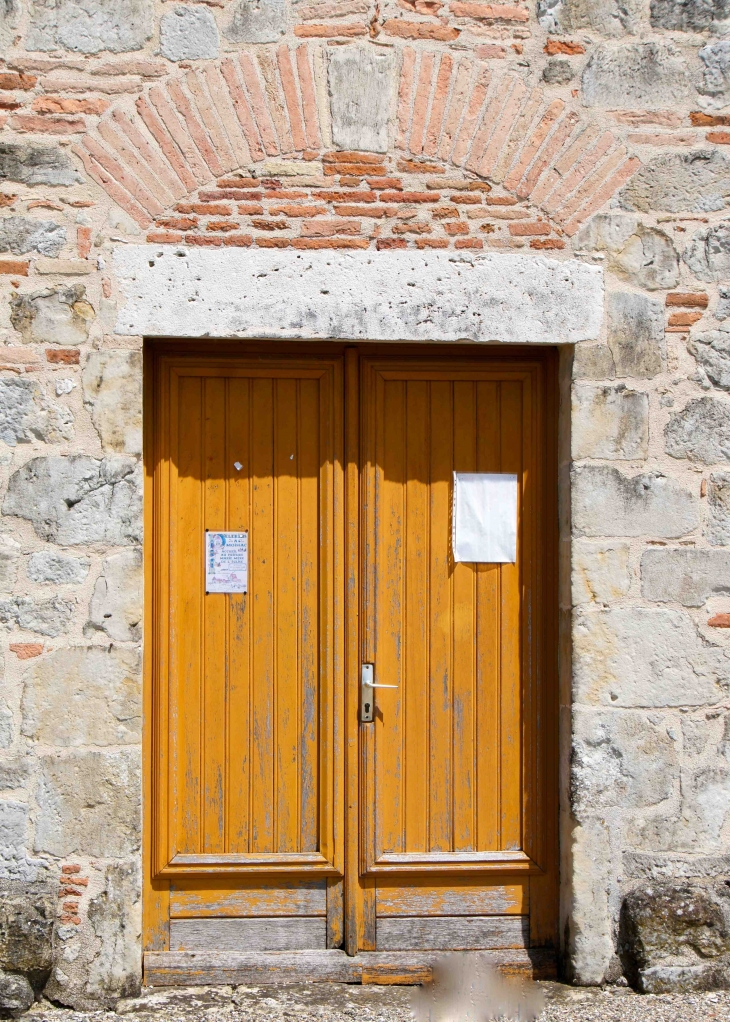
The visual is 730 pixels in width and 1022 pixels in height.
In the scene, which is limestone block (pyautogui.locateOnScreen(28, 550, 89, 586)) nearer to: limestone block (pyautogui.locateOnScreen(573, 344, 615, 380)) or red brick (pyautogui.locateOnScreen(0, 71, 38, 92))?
red brick (pyautogui.locateOnScreen(0, 71, 38, 92))

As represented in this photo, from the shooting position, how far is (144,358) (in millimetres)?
3799

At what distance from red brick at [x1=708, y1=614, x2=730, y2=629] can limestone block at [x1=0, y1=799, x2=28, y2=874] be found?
2641mm

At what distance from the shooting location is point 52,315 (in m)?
3.62

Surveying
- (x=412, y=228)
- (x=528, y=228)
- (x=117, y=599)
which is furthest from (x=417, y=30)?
(x=117, y=599)

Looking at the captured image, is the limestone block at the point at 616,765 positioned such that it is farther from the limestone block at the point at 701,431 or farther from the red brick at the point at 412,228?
the red brick at the point at 412,228

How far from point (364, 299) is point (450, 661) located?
145 cm

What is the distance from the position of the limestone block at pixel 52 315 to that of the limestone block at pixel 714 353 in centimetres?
230

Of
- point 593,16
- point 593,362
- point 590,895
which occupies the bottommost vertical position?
point 590,895

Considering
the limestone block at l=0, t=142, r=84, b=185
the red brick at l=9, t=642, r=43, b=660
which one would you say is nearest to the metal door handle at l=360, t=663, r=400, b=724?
the red brick at l=9, t=642, r=43, b=660

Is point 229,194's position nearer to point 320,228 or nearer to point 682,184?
point 320,228

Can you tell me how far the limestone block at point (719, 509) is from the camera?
3750 millimetres

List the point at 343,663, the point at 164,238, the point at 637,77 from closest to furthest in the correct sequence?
the point at 164,238, the point at 637,77, the point at 343,663

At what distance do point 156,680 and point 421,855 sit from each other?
1246 mm

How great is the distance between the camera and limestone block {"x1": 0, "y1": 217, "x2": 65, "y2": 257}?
3.61 meters
